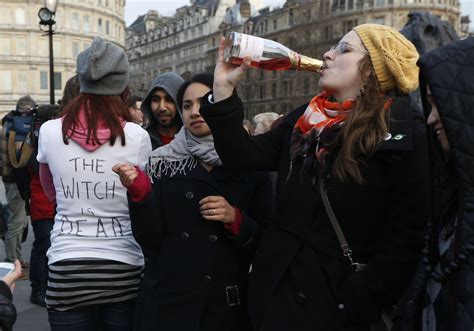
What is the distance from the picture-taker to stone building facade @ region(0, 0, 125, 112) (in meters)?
59.9

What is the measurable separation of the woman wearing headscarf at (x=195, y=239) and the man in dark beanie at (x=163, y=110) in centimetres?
103

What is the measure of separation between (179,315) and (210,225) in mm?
447

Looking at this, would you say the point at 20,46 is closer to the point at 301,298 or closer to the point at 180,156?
the point at 180,156

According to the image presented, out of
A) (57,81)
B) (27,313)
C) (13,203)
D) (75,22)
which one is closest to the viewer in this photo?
(27,313)

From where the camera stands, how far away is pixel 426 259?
184cm

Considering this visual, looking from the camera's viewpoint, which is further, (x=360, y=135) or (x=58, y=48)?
(x=58, y=48)

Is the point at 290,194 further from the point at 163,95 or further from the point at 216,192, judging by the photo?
the point at 163,95

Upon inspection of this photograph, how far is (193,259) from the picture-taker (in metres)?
2.48

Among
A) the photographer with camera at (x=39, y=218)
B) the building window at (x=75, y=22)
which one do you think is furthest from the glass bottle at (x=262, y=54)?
the building window at (x=75, y=22)

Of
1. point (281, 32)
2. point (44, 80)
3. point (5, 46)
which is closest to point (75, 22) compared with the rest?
point (44, 80)

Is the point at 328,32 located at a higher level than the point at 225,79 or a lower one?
higher

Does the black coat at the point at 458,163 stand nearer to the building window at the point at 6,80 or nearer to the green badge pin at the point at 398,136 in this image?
the green badge pin at the point at 398,136

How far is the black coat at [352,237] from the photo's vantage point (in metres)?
1.96

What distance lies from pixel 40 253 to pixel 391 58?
14.7 feet
